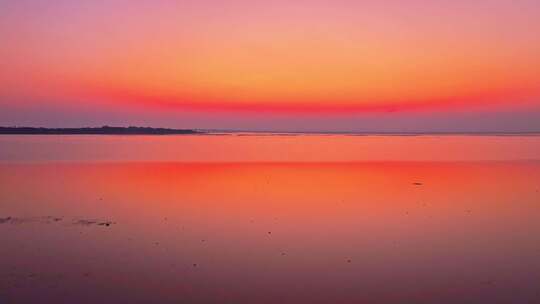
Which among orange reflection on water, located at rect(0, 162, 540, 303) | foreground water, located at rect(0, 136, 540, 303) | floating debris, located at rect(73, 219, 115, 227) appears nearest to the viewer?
foreground water, located at rect(0, 136, 540, 303)

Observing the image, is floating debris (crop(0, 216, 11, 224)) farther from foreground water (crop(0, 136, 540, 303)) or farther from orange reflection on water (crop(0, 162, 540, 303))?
orange reflection on water (crop(0, 162, 540, 303))

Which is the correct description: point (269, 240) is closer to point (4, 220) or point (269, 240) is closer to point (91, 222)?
point (91, 222)

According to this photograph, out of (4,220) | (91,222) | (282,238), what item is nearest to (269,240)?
(282,238)

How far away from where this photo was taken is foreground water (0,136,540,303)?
7031 millimetres

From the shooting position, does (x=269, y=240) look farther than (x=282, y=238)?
No

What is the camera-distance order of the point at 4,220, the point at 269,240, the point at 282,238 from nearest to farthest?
the point at 269,240, the point at 282,238, the point at 4,220

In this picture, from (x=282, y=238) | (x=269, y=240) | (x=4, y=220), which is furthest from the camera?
(x=4, y=220)

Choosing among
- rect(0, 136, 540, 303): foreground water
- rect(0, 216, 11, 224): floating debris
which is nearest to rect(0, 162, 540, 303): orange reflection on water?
rect(0, 136, 540, 303): foreground water

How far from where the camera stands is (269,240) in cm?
988

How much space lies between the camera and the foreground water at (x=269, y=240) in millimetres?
7031

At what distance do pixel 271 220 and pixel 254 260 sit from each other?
10.8 feet

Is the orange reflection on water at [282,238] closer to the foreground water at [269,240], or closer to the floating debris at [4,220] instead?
the foreground water at [269,240]

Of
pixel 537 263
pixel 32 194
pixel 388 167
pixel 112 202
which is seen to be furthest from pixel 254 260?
pixel 388 167

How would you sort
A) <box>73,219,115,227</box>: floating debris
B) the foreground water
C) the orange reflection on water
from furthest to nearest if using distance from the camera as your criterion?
1. <box>73,219,115,227</box>: floating debris
2. the orange reflection on water
3. the foreground water
